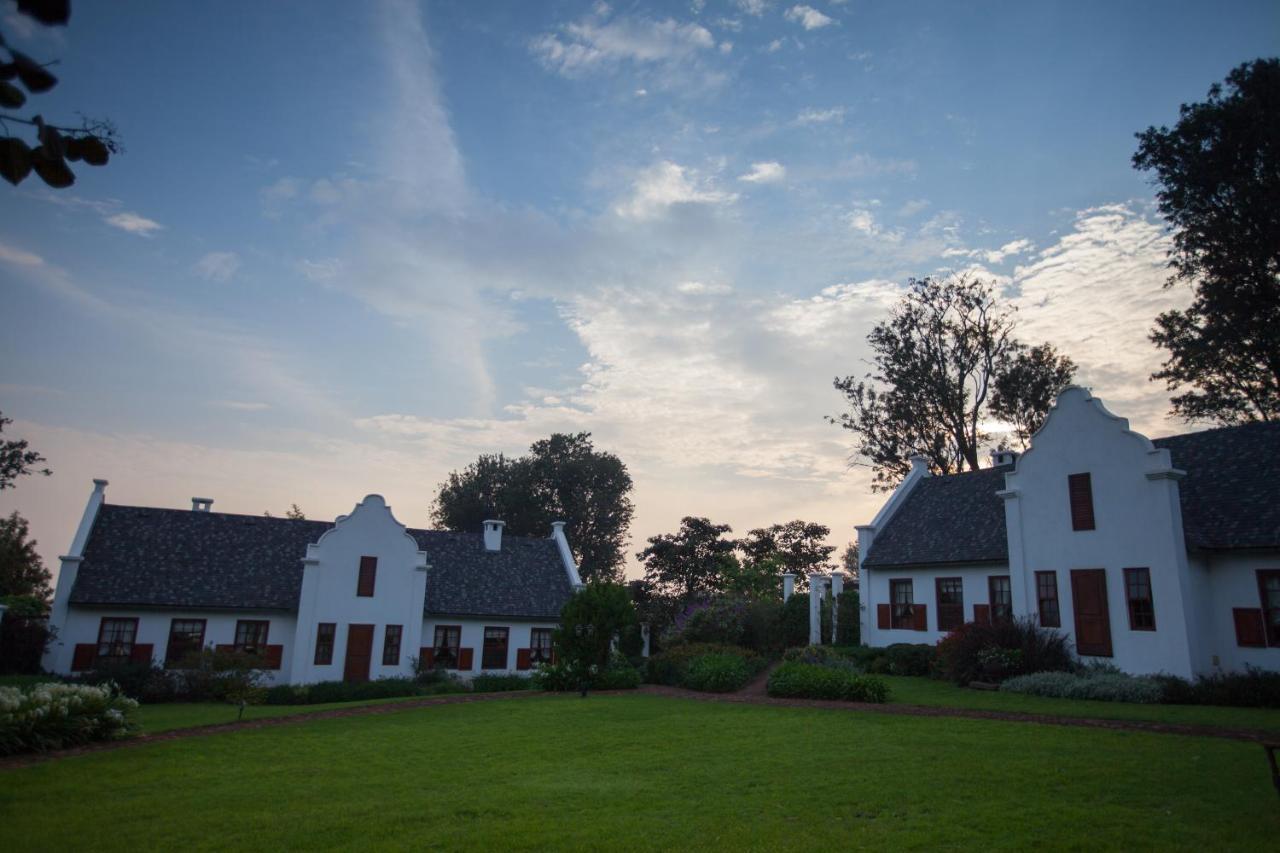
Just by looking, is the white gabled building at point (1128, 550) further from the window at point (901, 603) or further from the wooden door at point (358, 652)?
the wooden door at point (358, 652)

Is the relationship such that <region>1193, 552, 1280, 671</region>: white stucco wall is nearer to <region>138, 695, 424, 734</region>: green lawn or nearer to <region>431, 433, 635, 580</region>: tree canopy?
<region>138, 695, 424, 734</region>: green lawn

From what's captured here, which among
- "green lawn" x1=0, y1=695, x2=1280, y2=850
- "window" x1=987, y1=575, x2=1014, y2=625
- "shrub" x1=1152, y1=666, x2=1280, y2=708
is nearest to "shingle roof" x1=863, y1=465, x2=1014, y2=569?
"window" x1=987, y1=575, x2=1014, y2=625

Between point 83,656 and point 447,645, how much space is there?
12119mm

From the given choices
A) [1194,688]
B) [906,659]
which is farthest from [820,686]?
[1194,688]

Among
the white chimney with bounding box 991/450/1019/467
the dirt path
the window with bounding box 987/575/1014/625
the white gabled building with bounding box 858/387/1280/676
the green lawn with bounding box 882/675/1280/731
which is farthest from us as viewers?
the white chimney with bounding box 991/450/1019/467

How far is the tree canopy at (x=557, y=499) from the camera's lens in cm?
5378

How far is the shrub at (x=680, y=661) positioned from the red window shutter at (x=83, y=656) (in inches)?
732

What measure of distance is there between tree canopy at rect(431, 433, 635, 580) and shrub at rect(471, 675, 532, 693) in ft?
89.1

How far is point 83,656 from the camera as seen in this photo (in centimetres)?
2578

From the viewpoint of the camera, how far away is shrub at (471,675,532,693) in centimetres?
2528

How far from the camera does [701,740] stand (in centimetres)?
1357

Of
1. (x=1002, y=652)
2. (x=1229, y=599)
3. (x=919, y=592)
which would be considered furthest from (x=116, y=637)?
(x=1229, y=599)

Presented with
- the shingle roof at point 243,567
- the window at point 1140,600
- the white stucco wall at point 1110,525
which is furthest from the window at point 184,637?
the window at point 1140,600

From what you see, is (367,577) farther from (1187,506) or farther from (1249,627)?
(1249,627)
